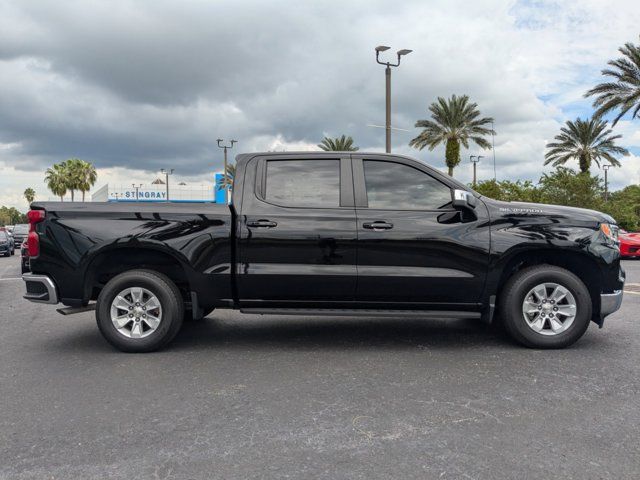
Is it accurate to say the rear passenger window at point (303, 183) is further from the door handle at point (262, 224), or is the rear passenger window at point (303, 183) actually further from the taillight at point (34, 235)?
the taillight at point (34, 235)

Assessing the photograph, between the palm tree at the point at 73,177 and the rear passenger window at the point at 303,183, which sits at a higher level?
the palm tree at the point at 73,177

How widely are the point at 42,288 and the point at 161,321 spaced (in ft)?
3.96

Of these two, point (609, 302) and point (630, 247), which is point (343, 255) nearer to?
point (609, 302)

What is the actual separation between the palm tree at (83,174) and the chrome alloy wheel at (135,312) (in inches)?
2617

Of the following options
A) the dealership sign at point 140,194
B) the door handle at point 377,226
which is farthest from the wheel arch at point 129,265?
the dealership sign at point 140,194

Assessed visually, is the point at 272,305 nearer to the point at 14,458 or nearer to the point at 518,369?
the point at 518,369

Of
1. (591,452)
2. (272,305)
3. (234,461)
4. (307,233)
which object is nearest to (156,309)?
(272,305)

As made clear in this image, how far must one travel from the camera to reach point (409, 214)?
5.01 metres

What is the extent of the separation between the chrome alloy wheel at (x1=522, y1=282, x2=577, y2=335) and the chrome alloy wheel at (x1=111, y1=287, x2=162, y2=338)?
11.5 ft

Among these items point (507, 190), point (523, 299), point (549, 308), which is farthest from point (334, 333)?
point (507, 190)

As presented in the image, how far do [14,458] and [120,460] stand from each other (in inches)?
23.1

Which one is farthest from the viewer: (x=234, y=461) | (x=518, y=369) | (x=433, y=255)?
(x=433, y=255)

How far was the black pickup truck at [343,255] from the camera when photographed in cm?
495

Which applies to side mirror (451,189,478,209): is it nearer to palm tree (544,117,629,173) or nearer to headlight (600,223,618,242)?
headlight (600,223,618,242)
